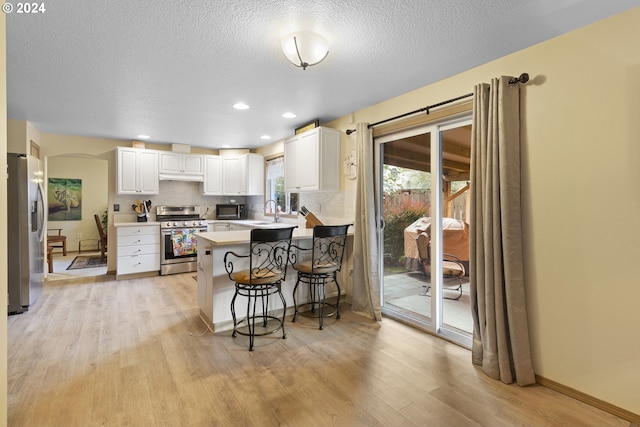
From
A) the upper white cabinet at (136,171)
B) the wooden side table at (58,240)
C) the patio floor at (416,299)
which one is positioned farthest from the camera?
the wooden side table at (58,240)

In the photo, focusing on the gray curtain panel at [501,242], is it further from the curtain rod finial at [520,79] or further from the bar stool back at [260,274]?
the bar stool back at [260,274]

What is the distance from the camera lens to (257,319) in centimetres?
323

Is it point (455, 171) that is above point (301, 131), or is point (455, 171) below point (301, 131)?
below

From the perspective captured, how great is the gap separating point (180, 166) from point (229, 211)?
1283mm

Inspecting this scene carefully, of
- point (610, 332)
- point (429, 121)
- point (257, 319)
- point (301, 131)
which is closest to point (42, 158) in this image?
point (301, 131)

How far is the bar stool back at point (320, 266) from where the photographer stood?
3.09 metres

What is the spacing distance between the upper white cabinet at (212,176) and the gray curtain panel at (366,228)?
3487 millimetres

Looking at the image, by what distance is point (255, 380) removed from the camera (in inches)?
84.8

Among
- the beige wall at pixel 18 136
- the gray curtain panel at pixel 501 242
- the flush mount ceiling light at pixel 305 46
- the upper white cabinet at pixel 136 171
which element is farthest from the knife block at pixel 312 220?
the beige wall at pixel 18 136

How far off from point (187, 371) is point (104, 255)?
5.75 meters

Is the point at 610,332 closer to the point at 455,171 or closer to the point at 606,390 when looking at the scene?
the point at 606,390

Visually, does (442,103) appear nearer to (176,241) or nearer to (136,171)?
(176,241)

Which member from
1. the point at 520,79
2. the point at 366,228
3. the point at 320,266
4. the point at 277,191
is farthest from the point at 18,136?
the point at 520,79

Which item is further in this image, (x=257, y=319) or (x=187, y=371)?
(x=257, y=319)
